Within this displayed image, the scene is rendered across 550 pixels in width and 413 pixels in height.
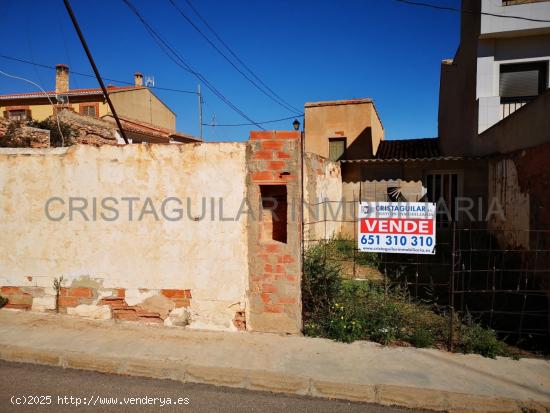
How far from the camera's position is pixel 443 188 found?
463 inches

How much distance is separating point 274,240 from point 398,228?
67.3 inches

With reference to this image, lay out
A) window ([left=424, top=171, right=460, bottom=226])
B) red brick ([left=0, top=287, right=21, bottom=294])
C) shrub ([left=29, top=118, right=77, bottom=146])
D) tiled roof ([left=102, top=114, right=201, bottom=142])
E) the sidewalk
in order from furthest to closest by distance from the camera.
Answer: tiled roof ([left=102, top=114, right=201, bottom=142]) < shrub ([left=29, top=118, right=77, bottom=146]) < window ([left=424, top=171, right=460, bottom=226]) < red brick ([left=0, top=287, right=21, bottom=294]) < the sidewalk

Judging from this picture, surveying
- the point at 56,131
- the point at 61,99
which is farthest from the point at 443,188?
the point at 61,99

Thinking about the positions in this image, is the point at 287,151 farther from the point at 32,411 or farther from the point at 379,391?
the point at 32,411

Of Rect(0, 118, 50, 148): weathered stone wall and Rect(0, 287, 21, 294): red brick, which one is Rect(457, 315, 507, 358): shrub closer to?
Rect(0, 287, 21, 294): red brick

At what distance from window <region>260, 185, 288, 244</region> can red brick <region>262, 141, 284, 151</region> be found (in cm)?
57

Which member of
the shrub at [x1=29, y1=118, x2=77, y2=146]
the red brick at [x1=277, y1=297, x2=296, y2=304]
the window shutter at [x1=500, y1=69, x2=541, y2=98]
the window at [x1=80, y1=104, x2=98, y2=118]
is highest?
the window at [x1=80, y1=104, x2=98, y2=118]

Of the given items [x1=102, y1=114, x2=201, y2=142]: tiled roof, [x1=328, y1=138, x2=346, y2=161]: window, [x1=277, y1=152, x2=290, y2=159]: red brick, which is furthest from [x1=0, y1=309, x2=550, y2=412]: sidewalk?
[x1=102, y1=114, x2=201, y2=142]: tiled roof

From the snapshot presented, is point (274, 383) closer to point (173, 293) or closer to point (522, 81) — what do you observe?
point (173, 293)

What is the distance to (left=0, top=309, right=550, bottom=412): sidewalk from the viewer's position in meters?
3.38

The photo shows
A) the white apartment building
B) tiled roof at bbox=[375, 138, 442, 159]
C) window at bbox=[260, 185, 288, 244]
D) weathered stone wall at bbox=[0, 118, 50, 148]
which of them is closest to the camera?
window at bbox=[260, 185, 288, 244]

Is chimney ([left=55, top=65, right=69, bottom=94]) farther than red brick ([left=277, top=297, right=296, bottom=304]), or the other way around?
chimney ([left=55, top=65, right=69, bottom=94])

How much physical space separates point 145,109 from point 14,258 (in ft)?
79.1

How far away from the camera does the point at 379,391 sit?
3432mm
